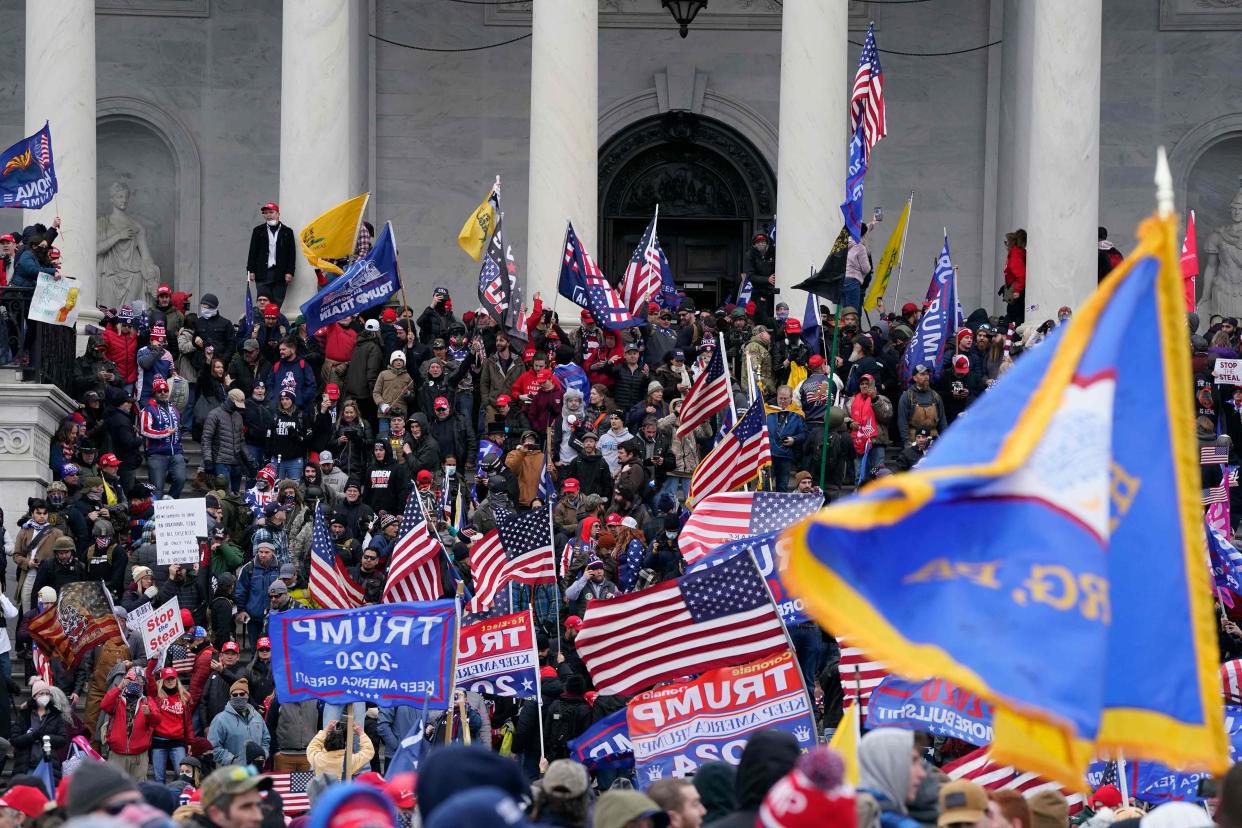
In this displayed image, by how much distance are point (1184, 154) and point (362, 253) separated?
1517cm

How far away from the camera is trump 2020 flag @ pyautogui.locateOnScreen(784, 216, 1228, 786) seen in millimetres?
7430

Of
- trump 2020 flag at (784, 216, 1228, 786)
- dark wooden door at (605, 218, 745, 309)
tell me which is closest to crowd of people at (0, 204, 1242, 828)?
dark wooden door at (605, 218, 745, 309)

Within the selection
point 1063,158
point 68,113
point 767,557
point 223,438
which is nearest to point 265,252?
point 68,113

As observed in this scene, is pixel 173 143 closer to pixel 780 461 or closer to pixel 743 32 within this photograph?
pixel 743 32

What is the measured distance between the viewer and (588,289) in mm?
31078

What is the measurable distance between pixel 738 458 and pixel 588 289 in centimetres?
992

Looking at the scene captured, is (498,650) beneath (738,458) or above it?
beneath

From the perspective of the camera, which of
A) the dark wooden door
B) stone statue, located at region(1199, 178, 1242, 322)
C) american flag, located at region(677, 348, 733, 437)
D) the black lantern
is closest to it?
american flag, located at region(677, 348, 733, 437)

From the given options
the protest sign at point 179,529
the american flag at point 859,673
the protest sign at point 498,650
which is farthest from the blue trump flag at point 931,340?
the protest sign at point 498,650

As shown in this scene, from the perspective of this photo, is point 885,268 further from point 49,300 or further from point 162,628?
point 162,628

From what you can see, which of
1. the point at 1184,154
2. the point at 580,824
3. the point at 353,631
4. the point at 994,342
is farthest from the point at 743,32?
the point at 580,824

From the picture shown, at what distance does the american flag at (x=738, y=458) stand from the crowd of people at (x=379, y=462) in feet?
4.52

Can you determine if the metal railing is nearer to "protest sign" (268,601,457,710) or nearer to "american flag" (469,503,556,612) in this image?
"american flag" (469,503,556,612)

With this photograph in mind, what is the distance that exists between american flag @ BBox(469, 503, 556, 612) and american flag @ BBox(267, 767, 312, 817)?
179cm
